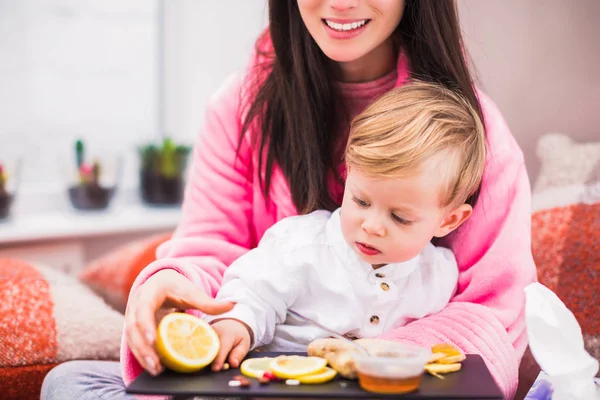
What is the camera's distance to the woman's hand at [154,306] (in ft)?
2.98

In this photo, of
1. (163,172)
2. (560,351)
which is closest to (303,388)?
(560,351)

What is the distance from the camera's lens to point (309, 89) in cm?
133

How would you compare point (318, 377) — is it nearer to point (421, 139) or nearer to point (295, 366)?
point (295, 366)

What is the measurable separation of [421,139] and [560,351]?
336 mm

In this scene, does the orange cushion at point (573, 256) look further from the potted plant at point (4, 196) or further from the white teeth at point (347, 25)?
the potted plant at point (4, 196)

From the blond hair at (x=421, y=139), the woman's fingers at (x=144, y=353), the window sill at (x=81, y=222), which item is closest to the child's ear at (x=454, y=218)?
the blond hair at (x=421, y=139)

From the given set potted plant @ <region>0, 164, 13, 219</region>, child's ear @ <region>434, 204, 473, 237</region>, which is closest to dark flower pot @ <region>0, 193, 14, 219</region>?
potted plant @ <region>0, 164, 13, 219</region>

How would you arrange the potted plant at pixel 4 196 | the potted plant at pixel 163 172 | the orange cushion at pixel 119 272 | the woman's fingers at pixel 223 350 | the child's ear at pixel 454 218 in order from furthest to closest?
the potted plant at pixel 163 172 < the potted plant at pixel 4 196 < the orange cushion at pixel 119 272 < the child's ear at pixel 454 218 < the woman's fingers at pixel 223 350

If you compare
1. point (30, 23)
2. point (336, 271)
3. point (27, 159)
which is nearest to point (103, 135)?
point (27, 159)

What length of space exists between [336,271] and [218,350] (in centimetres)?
28

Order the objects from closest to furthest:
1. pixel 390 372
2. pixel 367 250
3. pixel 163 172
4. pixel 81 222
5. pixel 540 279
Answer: pixel 390 372, pixel 367 250, pixel 540 279, pixel 81 222, pixel 163 172

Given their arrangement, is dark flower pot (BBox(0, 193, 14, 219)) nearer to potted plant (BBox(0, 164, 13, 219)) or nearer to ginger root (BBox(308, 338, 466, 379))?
potted plant (BBox(0, 164, 13, 219))

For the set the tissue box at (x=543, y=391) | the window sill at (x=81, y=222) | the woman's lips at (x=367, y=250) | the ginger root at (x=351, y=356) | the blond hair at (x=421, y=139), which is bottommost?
the window sill at (x=81, y=222)

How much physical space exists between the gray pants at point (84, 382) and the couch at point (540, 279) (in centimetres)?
9
